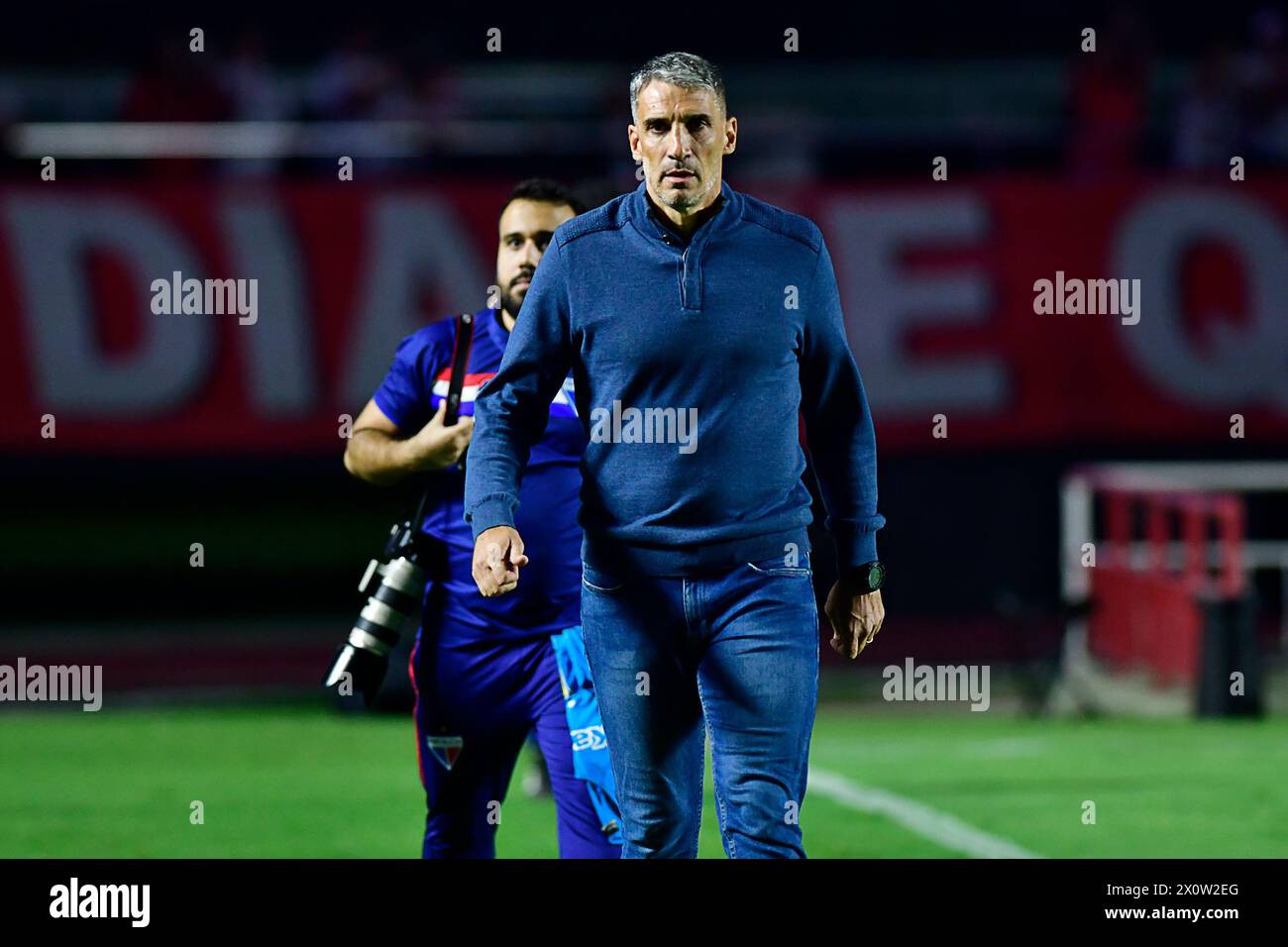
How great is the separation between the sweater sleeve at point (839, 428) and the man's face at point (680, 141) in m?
0.35

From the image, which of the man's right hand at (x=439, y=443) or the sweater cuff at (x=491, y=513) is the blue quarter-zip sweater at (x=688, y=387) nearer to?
the sweater cuff at (x=491, y=513)

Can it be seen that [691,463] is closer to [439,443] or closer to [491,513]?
[491,513]

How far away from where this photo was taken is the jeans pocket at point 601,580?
17.9 feet

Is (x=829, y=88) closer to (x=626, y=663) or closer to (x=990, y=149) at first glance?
(x=990, y=149)

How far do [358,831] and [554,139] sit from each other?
9.38 m

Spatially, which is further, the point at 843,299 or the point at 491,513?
the point at 843,299

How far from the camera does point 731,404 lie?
5332 mm

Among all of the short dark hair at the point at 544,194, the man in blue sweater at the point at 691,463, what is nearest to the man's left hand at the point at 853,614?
the man in blue sweater at the point at 691,463

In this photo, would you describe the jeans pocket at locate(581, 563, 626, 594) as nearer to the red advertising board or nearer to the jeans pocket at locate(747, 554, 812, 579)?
the jeans pocket at locate(747, 554, 812, 579)

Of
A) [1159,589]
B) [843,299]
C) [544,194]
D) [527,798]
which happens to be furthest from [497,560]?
[843,299]

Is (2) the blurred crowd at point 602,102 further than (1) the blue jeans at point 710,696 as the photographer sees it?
Yes

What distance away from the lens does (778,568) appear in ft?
17.7

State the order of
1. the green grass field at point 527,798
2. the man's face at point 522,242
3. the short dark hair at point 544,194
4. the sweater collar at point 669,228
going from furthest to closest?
1. the green grass field at point 527,798
2. the short dark hair at point 544,194
3. the man's face at point 522,242
4. the sweater collar at point 669,228

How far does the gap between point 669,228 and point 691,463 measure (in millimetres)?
568
